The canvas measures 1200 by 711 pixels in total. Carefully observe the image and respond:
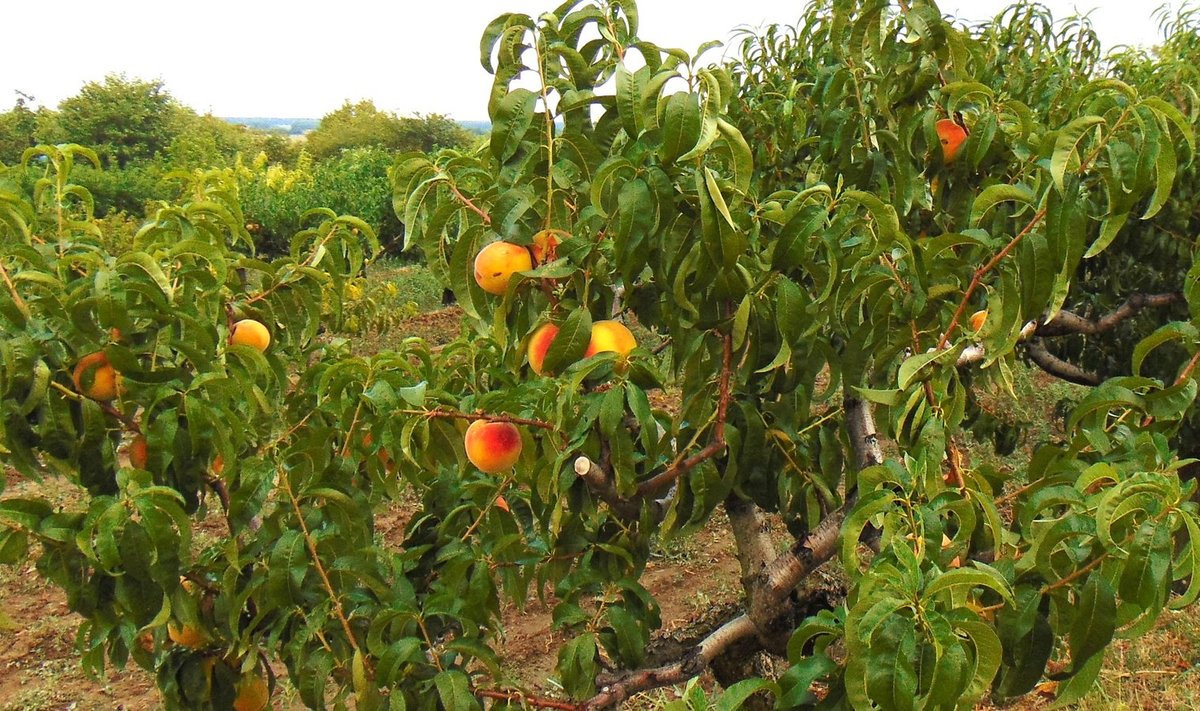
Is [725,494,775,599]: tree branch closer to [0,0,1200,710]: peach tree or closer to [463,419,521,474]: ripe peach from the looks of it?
[0,0,1200,710]: peach tree

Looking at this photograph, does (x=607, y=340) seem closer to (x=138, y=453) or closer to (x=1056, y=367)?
(x=138, y=453)

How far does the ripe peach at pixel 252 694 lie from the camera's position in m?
1.53

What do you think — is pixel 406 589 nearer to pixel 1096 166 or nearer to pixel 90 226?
pixel 90 226

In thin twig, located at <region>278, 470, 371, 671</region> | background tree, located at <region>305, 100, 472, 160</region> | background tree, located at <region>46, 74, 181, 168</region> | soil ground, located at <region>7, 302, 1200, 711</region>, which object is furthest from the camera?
background tree, located at <region>305, 100, 472, 160</region>

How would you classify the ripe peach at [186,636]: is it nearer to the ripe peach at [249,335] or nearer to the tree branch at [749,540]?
the ripe peach at [249,335]

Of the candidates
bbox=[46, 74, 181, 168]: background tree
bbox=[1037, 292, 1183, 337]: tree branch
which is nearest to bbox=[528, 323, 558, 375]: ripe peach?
bbox=[1037, 292, 1183, 337]: tree branch

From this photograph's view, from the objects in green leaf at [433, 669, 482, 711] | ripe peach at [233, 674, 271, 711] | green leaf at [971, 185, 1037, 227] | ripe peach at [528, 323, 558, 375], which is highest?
green leaf at [971, 185, 1037, 227]

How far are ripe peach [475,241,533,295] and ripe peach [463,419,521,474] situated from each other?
223mm

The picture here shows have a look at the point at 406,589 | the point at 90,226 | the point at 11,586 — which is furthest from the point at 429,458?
the point at 11,586

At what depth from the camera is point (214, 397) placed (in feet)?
4.03

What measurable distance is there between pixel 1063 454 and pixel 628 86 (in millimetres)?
671

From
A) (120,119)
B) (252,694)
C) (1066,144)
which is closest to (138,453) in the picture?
(252,694)

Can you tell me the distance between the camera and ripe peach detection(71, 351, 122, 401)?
123 centimetres

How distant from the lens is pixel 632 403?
1001 mm
